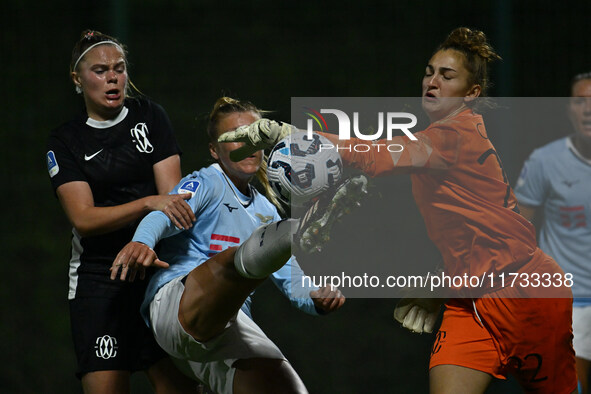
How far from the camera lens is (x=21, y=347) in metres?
3.68

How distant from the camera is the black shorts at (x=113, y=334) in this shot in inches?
105

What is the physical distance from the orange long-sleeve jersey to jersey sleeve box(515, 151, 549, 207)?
3.78ft

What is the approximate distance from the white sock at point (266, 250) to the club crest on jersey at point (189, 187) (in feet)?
1.34

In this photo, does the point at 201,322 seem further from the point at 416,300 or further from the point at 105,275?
the point at 416,300

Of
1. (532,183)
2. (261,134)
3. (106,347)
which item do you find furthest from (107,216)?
(532,183)

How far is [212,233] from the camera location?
268cm

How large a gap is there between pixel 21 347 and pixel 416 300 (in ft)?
6.61

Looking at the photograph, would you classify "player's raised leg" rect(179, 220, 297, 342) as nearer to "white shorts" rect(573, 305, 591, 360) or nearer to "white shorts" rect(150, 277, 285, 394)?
"white shorts" rect(150, 277, 285, 394)

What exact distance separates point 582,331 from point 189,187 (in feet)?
6.15

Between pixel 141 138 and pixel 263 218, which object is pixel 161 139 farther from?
pixel 263 218

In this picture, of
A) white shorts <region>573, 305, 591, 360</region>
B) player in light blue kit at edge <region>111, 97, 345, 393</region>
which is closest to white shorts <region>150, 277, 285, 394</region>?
player in light blue kit at edge <region>111, 97, 345, 393</region>

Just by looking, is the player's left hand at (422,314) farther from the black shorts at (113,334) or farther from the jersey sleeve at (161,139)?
the jersey sleeve at (161,139)

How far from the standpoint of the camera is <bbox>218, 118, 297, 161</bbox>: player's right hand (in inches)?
89.6

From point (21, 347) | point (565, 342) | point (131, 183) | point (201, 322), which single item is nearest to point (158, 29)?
point (131, 183)
